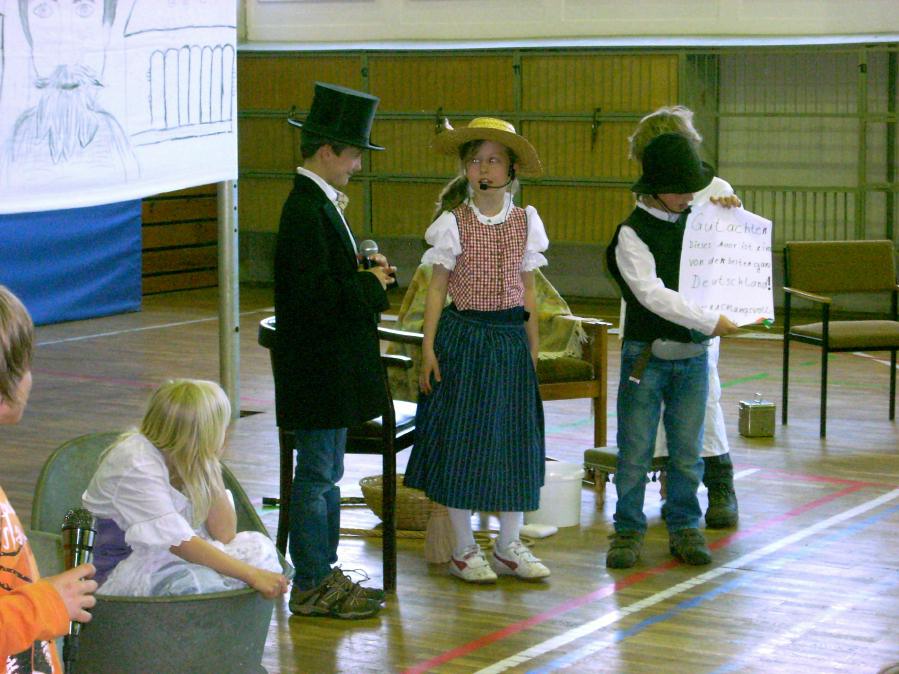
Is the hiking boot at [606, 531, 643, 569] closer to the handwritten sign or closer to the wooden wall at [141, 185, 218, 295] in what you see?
the handwritten sign

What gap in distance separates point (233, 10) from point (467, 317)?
3.11 m

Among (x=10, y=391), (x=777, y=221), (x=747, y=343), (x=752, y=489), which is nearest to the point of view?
(x=10, y=391)

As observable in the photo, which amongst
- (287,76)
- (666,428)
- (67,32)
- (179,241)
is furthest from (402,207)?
(666,428)

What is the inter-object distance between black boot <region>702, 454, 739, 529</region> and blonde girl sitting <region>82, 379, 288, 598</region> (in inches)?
92.7

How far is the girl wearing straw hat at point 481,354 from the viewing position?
4395mm

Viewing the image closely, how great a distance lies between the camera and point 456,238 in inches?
173

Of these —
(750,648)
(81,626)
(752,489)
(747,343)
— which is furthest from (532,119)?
(81,626)

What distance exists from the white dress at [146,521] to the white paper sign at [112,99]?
271 cm

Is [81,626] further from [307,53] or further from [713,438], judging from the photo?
[307,53]

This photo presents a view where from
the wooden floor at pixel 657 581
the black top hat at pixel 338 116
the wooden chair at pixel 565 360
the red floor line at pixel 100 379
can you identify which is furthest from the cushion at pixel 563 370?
the red floor line at pixel 100 379

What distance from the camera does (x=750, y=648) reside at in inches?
152

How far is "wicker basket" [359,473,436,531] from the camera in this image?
5.06 m

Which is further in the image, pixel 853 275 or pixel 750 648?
pixel 853 275

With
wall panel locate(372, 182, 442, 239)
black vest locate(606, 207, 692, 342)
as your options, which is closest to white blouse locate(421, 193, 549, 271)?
black vest locate(606, 207, 692, 342)
